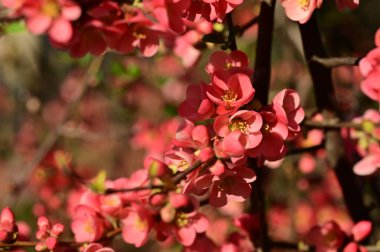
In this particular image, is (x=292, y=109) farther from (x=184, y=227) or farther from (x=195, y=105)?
(x=184, y=227)

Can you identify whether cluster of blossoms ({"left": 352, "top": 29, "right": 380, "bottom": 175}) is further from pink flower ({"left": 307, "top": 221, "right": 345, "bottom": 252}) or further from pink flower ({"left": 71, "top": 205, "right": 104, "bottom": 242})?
pink flower ({"left": 71, "top": 205, "right": 104, "bottom": 242})

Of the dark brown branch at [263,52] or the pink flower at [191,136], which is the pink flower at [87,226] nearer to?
the pink flower at [191,136]

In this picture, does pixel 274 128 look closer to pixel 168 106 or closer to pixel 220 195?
pixel 220 195

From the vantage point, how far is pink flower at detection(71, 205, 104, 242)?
3.27 ft

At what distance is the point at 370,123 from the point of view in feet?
3.90

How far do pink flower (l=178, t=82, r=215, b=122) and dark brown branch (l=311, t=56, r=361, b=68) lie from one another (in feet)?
0.99

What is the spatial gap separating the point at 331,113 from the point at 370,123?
10 cm

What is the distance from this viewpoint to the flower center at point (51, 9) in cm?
76

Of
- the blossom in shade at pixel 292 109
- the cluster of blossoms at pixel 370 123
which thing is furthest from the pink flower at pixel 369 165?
the blossom in shade at pixel 292 109

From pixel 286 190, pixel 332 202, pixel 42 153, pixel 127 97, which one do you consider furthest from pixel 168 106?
pixel 332 202

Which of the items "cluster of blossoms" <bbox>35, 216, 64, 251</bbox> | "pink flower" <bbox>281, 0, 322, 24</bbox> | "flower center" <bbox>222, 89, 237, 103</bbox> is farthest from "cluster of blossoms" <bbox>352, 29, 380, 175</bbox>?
"cluster of blossoms" <bbox>35, 216, 64, 251</bbox>

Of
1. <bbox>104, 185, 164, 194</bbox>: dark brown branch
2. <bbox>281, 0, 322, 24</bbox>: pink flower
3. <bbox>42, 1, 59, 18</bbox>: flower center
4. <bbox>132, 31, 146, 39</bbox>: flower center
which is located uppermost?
<bbox>42, 1, 59, 18</bbox>: flower center

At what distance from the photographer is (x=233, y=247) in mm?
1099

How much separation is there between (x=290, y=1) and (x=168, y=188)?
37 centimetres
